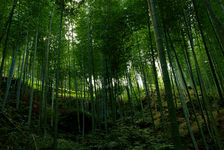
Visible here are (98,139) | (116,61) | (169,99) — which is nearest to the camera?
(169,99)

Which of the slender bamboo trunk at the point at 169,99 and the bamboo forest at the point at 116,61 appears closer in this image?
the slender bamboo trunk at the point at 169,99

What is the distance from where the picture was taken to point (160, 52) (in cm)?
166

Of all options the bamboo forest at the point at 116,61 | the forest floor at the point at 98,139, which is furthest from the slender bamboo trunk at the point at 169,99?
the forest floor at the point at 98,139

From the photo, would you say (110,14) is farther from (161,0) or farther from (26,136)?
(26,136)

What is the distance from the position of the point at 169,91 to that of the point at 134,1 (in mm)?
4191

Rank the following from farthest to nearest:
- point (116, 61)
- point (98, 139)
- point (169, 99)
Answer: point (116, 61) < point (98, 139) < point (169, 99)

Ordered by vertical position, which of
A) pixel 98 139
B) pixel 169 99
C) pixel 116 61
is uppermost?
pixel 116 61

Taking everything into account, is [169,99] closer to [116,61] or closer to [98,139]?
[98,139]

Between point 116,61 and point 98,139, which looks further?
point 116,61

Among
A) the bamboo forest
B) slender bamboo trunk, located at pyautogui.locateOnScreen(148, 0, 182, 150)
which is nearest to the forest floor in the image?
the bamboo forest

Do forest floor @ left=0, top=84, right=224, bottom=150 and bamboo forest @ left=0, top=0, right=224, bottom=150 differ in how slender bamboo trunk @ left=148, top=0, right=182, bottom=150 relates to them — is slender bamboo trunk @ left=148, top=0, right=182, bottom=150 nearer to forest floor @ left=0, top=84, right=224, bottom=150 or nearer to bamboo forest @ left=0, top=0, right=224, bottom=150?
bamboo forest @ left=0, top=0, right=224, bottom=150

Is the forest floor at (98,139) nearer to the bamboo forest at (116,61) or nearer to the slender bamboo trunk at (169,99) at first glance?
the bamboo forest at (116,61)

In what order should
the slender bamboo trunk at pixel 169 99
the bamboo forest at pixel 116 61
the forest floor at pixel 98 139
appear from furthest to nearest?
1. the bamboo forest at pixel 116 61
2. the forest floor at pixel 98 139
3. the slender bamboo trunk at pixel 169 99

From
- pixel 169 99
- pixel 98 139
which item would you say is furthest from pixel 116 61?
pixel 169 99
